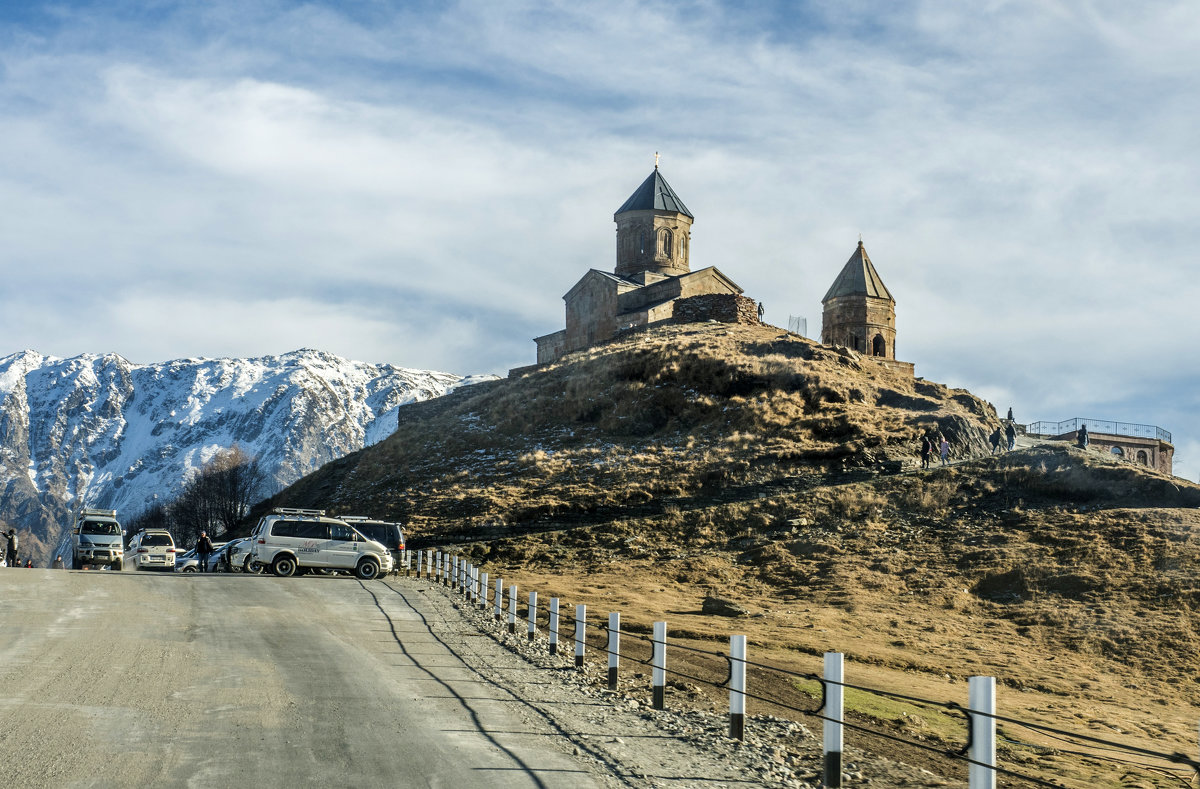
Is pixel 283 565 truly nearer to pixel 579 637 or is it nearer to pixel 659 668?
pixel 579 637

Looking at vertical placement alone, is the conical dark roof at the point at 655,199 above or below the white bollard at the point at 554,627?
above

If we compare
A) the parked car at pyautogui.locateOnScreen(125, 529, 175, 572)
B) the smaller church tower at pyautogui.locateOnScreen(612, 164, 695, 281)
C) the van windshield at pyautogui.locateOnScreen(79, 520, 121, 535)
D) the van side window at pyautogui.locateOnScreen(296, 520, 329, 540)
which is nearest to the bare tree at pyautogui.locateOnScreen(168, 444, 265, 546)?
the smaller church tower at pyautogui.locateOnScreen(612, 164, 695, 281)

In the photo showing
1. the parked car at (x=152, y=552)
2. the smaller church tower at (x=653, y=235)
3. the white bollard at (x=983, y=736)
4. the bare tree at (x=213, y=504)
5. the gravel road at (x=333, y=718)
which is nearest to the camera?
the white bollard at (x=983, y=736)

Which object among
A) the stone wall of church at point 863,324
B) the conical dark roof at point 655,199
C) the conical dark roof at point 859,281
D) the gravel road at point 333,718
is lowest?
the gravel road at point 333,718

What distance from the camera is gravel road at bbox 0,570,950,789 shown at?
8.84m

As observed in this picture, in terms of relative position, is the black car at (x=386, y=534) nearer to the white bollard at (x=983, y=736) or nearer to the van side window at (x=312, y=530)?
the van side window at (x=312, y=530)

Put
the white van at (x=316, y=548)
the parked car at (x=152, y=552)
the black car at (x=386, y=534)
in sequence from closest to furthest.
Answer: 1. the white van at (x=316, y=548)
2. the black car at (x=386, y=534)
3. the parked car at (x=152, y=552)

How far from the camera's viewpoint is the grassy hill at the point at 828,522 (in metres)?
22.1

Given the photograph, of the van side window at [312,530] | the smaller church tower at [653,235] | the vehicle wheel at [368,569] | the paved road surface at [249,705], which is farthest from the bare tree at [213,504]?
the paved road surface at [249,705]

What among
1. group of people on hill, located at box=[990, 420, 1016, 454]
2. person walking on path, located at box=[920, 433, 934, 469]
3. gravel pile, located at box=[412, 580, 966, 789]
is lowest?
gravel pile, located at box=[412, 580, 966, 789]

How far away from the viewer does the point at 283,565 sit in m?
29.6

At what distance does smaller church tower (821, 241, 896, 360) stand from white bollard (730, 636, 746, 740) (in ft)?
225

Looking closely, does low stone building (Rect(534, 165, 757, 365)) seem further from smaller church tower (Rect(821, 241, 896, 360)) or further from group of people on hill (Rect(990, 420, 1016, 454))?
group of people on hill (Rect(990, 420, 1016, 454))

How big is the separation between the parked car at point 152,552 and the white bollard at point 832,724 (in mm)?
35224
